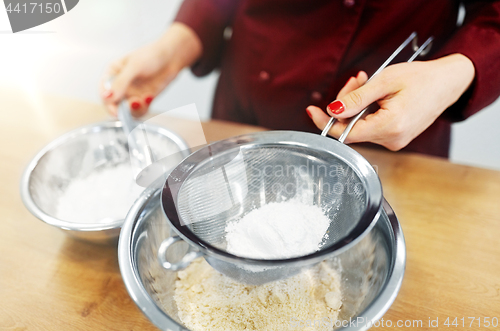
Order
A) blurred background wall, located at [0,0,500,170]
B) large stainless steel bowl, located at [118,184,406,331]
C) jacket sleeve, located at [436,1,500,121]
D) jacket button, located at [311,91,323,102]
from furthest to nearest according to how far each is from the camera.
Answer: blurred background wall, located at [0,0,500,170] → jacket button, located at [311,91,323,102] → jacket sleeve, located at [436,1,500,121] → large stainless steel bowl, located at [118,184,406,331]

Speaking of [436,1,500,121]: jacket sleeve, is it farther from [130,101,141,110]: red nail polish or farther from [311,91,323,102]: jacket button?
[130,101,141,110]: red nail polish

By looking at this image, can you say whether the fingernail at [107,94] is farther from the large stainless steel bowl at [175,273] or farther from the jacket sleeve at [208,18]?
the large stainless steel bowl at [175,273]

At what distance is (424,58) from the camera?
0.83 metres

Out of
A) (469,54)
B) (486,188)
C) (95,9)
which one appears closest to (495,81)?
(469,54)

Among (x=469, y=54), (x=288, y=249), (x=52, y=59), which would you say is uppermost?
(x=469, y=54)

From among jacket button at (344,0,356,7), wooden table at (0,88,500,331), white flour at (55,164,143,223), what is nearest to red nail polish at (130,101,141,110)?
white flour at (55,164,143,223)

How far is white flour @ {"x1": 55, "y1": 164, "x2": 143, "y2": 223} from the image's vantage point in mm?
723

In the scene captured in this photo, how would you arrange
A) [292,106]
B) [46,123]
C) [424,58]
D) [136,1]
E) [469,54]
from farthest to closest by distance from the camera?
[136,1] < [46,123] < [292,106] < [424,58] < [469,54]

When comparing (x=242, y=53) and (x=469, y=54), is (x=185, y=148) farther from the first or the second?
(x=469, y=54)

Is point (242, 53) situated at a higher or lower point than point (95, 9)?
higher

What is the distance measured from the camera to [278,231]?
0.57m

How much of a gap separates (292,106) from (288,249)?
47 cm

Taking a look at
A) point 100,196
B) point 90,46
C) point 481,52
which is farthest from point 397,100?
point 90,46

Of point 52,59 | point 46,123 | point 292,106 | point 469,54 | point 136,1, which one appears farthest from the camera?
point 52,59
